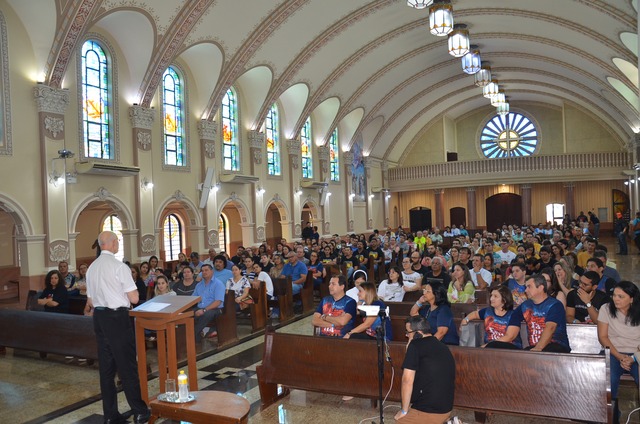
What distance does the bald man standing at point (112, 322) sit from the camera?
203 inches

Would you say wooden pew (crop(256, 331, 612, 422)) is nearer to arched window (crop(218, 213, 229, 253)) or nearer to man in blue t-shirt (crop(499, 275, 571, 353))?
man in blue t-shirt (crop(499, 275, 571, 353))

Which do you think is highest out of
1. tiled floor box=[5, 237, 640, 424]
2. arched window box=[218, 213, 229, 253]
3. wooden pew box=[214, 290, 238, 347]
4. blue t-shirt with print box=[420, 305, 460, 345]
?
arched window box=[218, 213, 229, 253]

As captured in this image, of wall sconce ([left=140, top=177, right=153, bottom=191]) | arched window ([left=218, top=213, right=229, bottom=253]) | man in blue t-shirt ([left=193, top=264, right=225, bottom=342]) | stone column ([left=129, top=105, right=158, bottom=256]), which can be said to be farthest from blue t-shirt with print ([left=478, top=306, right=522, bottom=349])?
arched window ([left=218, top=213, right=229, bottom=253])

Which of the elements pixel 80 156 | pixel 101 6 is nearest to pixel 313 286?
pixel 80 156

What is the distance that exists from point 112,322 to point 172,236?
14.4m

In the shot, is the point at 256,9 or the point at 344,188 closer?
the point at 256,9

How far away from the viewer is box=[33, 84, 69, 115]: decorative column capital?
11.6 meters

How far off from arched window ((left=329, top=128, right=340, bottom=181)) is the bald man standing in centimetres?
1930

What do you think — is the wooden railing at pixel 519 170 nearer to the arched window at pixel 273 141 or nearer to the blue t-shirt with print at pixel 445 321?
the arched window at pixel 273 141

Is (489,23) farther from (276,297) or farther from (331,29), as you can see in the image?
(276,297)

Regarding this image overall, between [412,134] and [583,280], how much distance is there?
24.6m

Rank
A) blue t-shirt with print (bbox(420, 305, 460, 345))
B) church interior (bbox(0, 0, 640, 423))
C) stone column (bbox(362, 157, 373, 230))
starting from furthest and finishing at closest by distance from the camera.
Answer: stone column (bbox(362, 157, 373, 230)), church interior (bbox(0, 0, 640, 423)), blue t-shirt with print (bbox(420, 305, 460, 345))

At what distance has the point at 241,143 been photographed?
18.1 meters

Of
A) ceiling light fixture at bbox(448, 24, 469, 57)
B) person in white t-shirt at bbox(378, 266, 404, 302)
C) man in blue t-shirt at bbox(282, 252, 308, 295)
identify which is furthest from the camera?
ceiling light fixture at bbox(448, 24, 469, 57)
